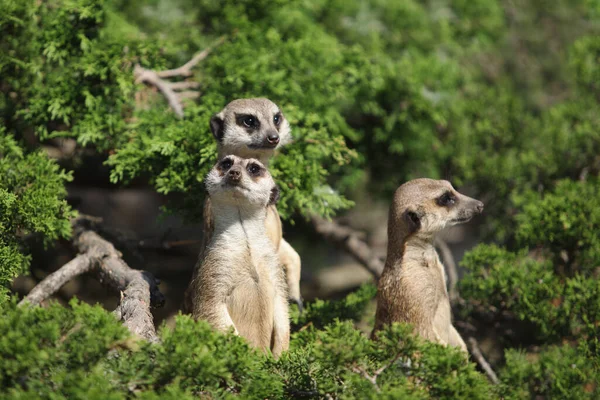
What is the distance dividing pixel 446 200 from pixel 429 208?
16 cm

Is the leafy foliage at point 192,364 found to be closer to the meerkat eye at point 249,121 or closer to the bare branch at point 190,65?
the meerkat eye at point 249,121

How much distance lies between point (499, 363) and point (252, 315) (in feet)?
Result: 8.48

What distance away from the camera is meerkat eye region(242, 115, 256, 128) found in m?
5.54

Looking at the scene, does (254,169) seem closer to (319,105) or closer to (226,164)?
(226,164)

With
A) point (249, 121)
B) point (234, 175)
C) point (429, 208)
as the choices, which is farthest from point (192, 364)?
point (249, 121)

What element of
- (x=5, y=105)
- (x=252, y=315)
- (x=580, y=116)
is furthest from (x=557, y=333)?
(x=5, y=105)

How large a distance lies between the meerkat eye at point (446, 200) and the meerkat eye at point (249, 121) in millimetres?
1489

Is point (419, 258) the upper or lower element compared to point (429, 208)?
lower

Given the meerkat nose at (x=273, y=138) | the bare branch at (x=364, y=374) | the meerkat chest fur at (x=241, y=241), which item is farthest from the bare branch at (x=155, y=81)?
the bare branch at (x=364, y=374)

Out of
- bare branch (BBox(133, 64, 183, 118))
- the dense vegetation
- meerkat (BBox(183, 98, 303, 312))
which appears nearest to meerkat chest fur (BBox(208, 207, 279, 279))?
meerkat (BBox(183, 98, 303, 312))

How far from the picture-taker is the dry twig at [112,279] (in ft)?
15.2

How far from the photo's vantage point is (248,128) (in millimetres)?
5527

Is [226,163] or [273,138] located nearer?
[226,163]

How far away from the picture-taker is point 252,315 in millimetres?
4879
